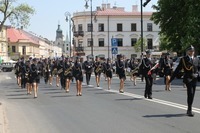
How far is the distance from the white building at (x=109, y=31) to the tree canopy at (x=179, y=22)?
4726 centimetres

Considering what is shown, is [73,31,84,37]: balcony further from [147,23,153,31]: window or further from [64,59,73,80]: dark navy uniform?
[64,59,73,80]: dark navy uniform

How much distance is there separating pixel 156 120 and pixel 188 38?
27.2 meters

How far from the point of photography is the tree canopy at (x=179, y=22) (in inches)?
1464

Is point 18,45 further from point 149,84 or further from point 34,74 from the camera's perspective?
point 149,84

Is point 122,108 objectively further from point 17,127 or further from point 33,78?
point 33,78

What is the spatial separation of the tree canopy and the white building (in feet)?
155

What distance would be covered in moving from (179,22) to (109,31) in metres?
54.0

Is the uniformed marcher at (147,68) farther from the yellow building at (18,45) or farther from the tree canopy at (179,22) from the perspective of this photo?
the yellow building at (18,45)

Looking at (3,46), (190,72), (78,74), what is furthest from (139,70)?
(3,46)

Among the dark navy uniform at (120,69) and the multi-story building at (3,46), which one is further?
the multi-story building at (3,46)

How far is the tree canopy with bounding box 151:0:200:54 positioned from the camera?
37188 mm

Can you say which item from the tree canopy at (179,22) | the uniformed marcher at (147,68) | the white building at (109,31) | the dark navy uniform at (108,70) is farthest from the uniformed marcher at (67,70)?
the white building at (109,31)

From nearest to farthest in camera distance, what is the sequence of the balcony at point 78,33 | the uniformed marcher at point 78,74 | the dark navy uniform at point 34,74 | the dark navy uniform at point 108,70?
the uniformed marcher at point 78,74, the dark navy uniform at point 34,74, the dark navy uniform at point 108,70, the balcony at point 78,33

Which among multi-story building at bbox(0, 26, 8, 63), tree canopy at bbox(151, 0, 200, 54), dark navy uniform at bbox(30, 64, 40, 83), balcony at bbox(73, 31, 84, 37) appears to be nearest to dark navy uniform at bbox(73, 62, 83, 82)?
dark navy uniform at bbox(30, 64, 40, 83)
